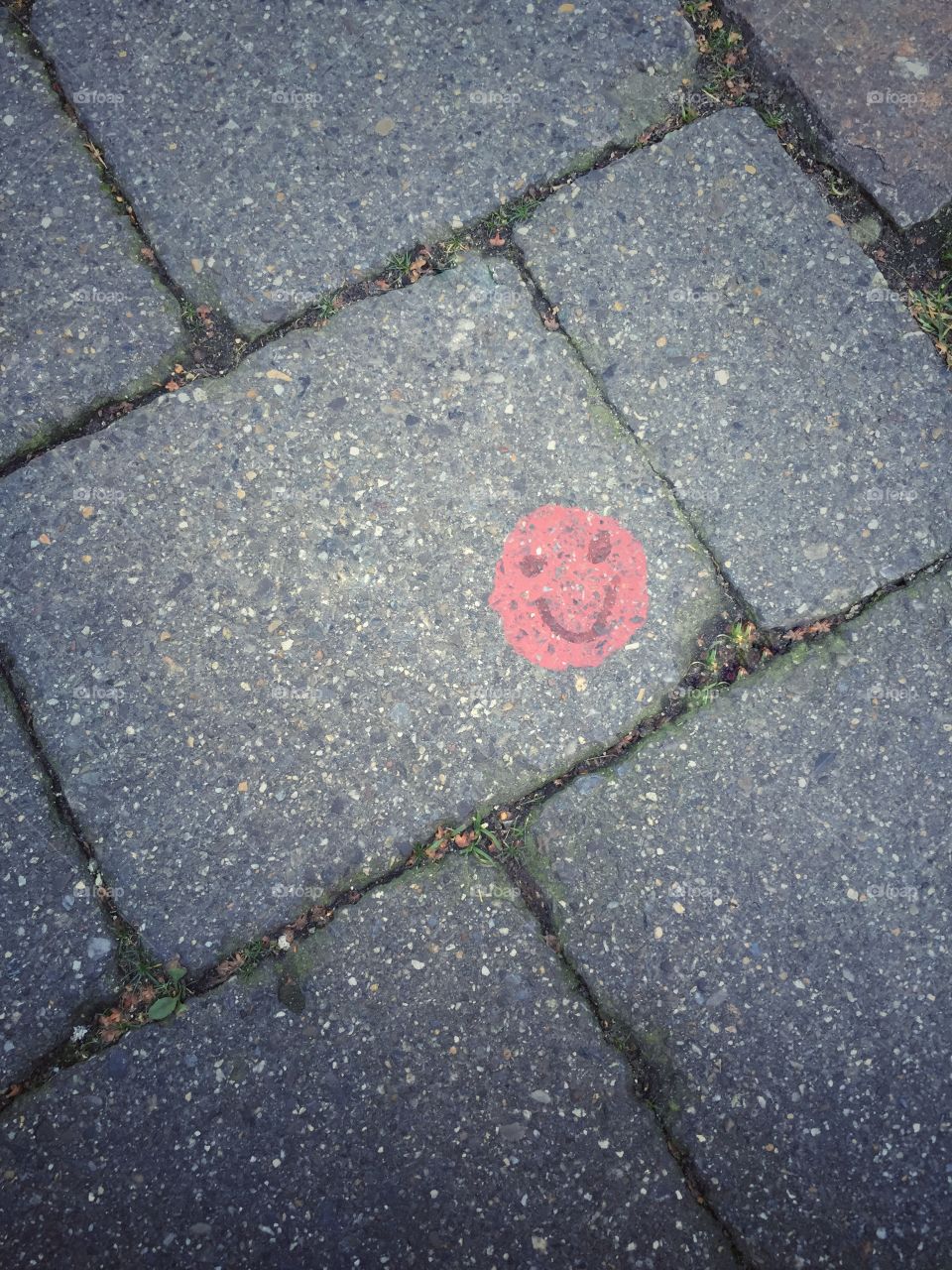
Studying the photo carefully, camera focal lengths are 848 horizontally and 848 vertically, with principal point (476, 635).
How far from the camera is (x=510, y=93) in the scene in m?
2.59

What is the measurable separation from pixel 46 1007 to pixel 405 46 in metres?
2.96

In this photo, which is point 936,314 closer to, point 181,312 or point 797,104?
point 797,104

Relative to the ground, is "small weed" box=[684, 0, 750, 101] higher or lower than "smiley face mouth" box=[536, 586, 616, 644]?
higher

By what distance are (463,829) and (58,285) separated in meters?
1.98

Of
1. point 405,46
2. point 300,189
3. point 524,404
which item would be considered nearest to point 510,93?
point 405,46

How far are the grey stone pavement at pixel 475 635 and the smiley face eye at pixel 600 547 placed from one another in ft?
0.04

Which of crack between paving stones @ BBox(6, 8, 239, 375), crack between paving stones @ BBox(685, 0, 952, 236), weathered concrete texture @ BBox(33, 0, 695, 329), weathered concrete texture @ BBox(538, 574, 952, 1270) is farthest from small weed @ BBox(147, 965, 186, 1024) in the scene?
crack between paving stones @ BBox(685, 0, 952, 236)

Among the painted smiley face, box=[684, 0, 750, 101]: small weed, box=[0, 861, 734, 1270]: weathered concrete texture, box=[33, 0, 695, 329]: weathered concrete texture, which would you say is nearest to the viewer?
box=[0, 861, 734, 1270]: weathered concrete texture

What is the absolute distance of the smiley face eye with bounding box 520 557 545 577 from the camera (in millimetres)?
2445

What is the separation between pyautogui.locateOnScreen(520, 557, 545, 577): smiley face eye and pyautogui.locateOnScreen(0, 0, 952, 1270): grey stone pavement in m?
0.02

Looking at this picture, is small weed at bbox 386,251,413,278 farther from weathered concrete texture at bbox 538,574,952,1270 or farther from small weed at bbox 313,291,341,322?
weathered concrete texture at bbox 538,574,952,1270

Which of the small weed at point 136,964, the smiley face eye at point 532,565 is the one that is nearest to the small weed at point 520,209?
the smiley face eye at point 532,565

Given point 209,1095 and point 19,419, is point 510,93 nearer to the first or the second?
point 19,419

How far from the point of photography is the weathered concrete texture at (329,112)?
2523 millimetres
